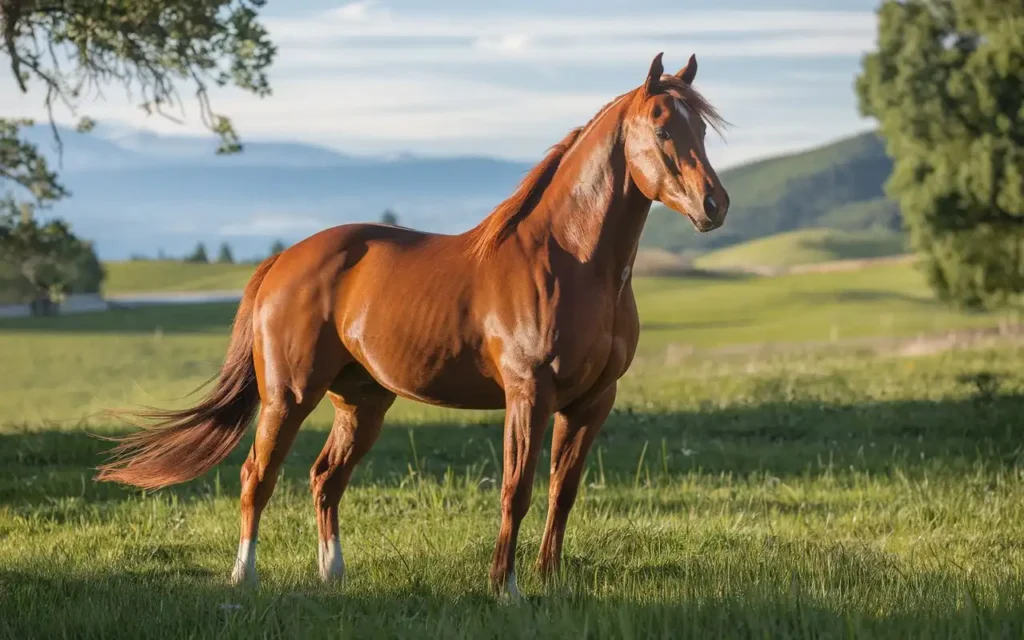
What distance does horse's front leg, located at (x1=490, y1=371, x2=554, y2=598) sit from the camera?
5.23 m

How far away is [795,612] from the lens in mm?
4672

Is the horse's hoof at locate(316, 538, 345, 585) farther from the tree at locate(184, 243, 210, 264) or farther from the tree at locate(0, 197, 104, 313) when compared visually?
the tree at locate(184, 243, 210, 264)

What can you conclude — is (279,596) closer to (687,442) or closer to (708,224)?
(708,224)

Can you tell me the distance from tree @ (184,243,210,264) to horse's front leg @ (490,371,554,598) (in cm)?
7699

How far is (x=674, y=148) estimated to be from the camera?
513 cm

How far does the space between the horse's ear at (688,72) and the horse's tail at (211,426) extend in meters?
A: 2.55

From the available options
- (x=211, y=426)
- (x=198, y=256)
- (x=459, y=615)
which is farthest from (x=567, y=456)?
(x=198, y=256)

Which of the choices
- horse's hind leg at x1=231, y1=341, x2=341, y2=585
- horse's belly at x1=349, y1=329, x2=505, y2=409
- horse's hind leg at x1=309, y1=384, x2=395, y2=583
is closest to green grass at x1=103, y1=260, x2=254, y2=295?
horse's hind leg at x1=309, y1=384, x2=395, y2=583

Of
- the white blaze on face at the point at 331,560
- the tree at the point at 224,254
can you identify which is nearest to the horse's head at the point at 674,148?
the white blaze on face at the point at 331,560

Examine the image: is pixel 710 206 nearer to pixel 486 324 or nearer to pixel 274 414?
pixel 486 324

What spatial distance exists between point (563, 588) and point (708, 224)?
73.2 inches

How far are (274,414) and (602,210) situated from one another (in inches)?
82.7

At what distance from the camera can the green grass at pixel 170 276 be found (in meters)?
70.4

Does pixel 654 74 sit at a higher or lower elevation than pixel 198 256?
lower
